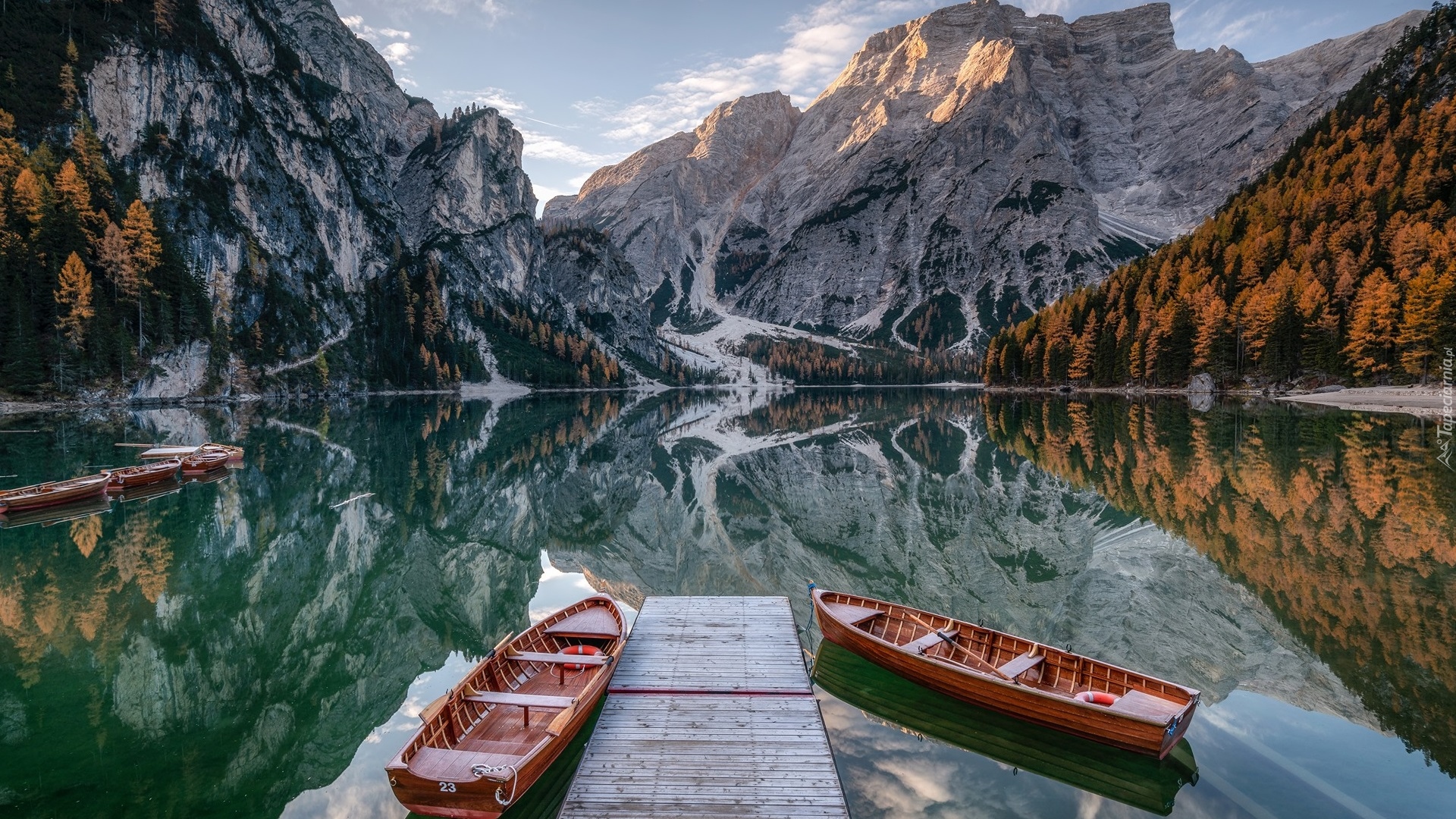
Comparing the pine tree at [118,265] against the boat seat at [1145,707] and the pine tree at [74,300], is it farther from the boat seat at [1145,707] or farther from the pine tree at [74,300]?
the boat seat at [1145,707]

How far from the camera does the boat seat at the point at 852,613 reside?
16.8m

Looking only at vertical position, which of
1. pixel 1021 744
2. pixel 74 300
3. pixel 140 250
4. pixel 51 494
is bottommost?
pixel 1021 744

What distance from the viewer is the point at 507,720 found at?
1191cm

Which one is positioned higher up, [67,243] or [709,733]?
[67,243]

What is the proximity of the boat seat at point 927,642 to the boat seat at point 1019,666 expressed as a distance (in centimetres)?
157

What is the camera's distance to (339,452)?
53.5 meters

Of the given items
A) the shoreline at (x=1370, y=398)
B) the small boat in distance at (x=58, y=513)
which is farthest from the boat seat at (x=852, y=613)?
the shoreline at (x=1370, y=398)

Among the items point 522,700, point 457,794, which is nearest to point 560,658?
point 522,700

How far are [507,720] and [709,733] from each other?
368cm

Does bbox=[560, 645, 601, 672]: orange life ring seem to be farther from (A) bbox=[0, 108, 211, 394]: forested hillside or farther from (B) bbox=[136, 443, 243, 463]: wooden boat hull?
(A) bbox=[0, 108, 211, 394]: forested hillside

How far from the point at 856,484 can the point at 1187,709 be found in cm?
3164

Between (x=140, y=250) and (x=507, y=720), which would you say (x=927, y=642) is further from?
(x=140, y=250)

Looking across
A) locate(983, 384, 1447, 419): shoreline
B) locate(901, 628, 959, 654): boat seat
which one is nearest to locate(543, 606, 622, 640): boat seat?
locate(901, 628, 959, 654): boat seat

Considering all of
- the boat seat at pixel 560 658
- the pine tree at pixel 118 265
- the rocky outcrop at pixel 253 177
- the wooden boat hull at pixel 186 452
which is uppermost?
the rocky outcrop at pixel 253 177
